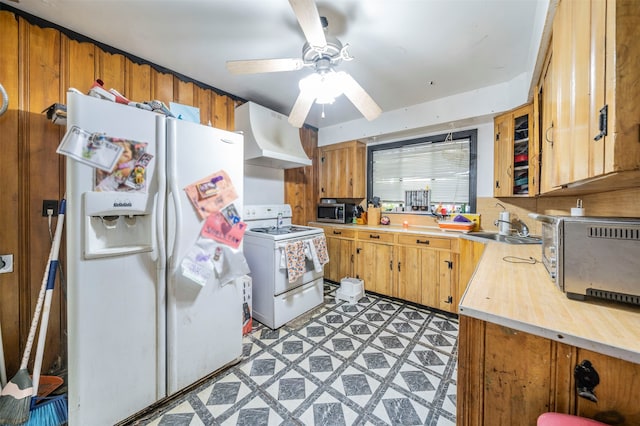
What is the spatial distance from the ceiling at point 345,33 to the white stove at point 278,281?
1599 millimetres

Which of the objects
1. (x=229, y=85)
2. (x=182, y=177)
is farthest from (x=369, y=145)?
(x=182, y=177)

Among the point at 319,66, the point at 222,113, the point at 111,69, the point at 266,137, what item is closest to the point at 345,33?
the point at 319,66

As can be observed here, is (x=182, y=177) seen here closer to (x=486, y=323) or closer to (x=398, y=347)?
(x=486, y=323)

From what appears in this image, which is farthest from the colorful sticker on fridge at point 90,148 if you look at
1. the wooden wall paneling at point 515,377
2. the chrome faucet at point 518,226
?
the chrome faucet at point 518,226

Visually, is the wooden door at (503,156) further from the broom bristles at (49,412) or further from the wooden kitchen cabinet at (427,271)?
the broom bristles at (49,412)

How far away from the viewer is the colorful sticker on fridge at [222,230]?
162 centimetres

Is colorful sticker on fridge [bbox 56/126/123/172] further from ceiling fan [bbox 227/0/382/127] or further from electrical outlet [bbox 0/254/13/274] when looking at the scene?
electrical outlet [bbox 0/254/13/274]

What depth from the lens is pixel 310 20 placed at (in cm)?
126

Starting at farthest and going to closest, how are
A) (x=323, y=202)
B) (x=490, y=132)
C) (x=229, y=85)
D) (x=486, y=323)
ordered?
(x=323, y=202)
(x=490, y=132)
(x=229, y=85)
(x=486, y=323)

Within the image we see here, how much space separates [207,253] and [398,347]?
5.56 feet

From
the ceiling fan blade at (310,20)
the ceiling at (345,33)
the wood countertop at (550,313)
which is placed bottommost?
the wood countertop at (550,313)

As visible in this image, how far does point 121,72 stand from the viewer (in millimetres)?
2002

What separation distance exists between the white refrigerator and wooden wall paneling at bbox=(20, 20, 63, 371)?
31.4 inches

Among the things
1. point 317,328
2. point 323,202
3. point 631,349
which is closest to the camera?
point 631,349
